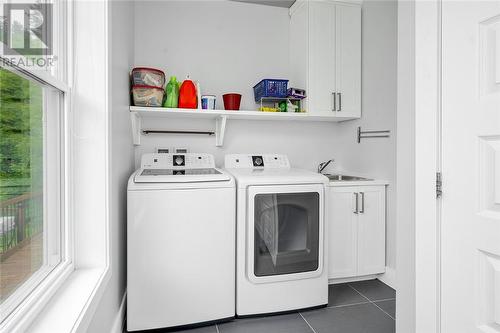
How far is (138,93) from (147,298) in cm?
145

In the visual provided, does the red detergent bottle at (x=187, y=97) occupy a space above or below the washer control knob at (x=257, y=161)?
above

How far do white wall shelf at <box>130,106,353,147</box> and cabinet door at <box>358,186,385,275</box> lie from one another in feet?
2.58

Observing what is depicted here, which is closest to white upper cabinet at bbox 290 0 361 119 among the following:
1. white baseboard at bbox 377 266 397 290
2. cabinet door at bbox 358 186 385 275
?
cabinet door at bbox 358 186 385 275

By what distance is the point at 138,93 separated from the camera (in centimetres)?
219

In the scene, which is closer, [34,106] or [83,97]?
[34,106]

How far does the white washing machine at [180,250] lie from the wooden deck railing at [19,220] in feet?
2.20

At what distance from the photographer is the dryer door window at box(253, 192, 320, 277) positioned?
196 cm

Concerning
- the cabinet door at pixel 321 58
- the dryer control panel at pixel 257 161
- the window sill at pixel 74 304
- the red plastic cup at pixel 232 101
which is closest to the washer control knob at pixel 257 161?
the dryer control panel at pixel 257 161

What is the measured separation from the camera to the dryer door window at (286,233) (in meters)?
1.96
